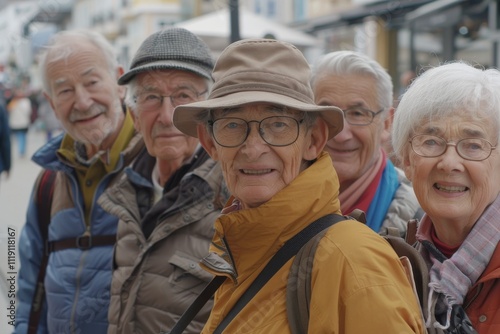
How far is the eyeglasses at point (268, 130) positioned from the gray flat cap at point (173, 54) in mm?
893

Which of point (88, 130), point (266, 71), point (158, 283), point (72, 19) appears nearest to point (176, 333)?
point (158, 283)

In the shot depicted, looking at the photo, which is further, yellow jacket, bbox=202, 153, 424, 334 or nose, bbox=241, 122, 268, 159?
nose, bbox=241, 122, 268, 159

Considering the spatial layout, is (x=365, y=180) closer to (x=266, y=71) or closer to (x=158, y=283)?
(x=158, y=283)

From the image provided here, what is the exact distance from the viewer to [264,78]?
183 cm

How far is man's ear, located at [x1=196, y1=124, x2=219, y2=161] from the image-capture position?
206 cm

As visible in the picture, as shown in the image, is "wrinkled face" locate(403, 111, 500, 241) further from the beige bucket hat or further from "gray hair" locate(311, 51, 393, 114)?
"gray hair" locate(311, 51, 393, 114)

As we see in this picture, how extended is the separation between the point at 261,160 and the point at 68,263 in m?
1.51

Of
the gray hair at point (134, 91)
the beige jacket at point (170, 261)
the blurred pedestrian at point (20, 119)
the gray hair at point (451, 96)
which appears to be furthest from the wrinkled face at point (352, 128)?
the blurred pedestrian at point (20, 119)

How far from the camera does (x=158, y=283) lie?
8.15ft

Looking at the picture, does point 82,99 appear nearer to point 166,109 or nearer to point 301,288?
point 166,109

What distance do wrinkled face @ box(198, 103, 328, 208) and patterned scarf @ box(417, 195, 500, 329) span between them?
0.49 metres

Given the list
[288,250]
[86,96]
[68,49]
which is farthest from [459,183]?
[68,49]

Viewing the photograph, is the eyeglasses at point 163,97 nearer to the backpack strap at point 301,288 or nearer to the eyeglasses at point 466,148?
the eyeglasses at point 466,148

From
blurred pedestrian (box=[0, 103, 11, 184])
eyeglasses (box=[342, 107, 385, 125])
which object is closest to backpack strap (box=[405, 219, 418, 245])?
eyeglasses (box=[342, 107, 385, 125])
